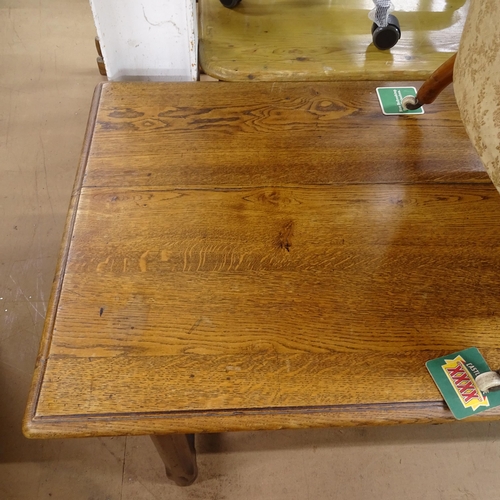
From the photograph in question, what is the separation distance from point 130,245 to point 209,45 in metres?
0.55

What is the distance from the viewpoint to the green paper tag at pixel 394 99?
876mm

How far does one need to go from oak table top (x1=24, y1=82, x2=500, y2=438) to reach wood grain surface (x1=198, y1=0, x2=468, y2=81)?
0.10m

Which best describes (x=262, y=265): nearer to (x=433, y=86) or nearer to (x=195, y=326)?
(x=195, y=326)

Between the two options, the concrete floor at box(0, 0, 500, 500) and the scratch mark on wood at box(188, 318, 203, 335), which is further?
the concrete floor at box(0, 0, 500, 500)

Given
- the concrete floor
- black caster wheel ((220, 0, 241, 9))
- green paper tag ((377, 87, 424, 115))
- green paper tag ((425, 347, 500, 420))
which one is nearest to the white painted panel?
black caster wheel ((220, 0, 241, 9))

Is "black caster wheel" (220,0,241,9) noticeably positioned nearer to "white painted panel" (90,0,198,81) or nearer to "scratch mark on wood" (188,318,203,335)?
"white painted panel" (90,0,198,81)

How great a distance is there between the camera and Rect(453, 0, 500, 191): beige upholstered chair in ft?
2.07

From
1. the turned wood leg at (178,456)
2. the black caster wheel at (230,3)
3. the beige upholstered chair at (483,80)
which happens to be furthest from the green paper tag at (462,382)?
the black caster wheel at (230,3)

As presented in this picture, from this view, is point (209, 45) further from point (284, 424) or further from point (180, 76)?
point (284, 424)

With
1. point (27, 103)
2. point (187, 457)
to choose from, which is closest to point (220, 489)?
point (187, 457)

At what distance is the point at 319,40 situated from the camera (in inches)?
40.7

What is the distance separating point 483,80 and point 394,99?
243 millimetres

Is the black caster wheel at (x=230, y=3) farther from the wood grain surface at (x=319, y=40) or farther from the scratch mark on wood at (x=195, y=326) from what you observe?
the scratch mark on wood at (x=195, y=326)

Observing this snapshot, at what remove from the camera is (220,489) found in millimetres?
984
